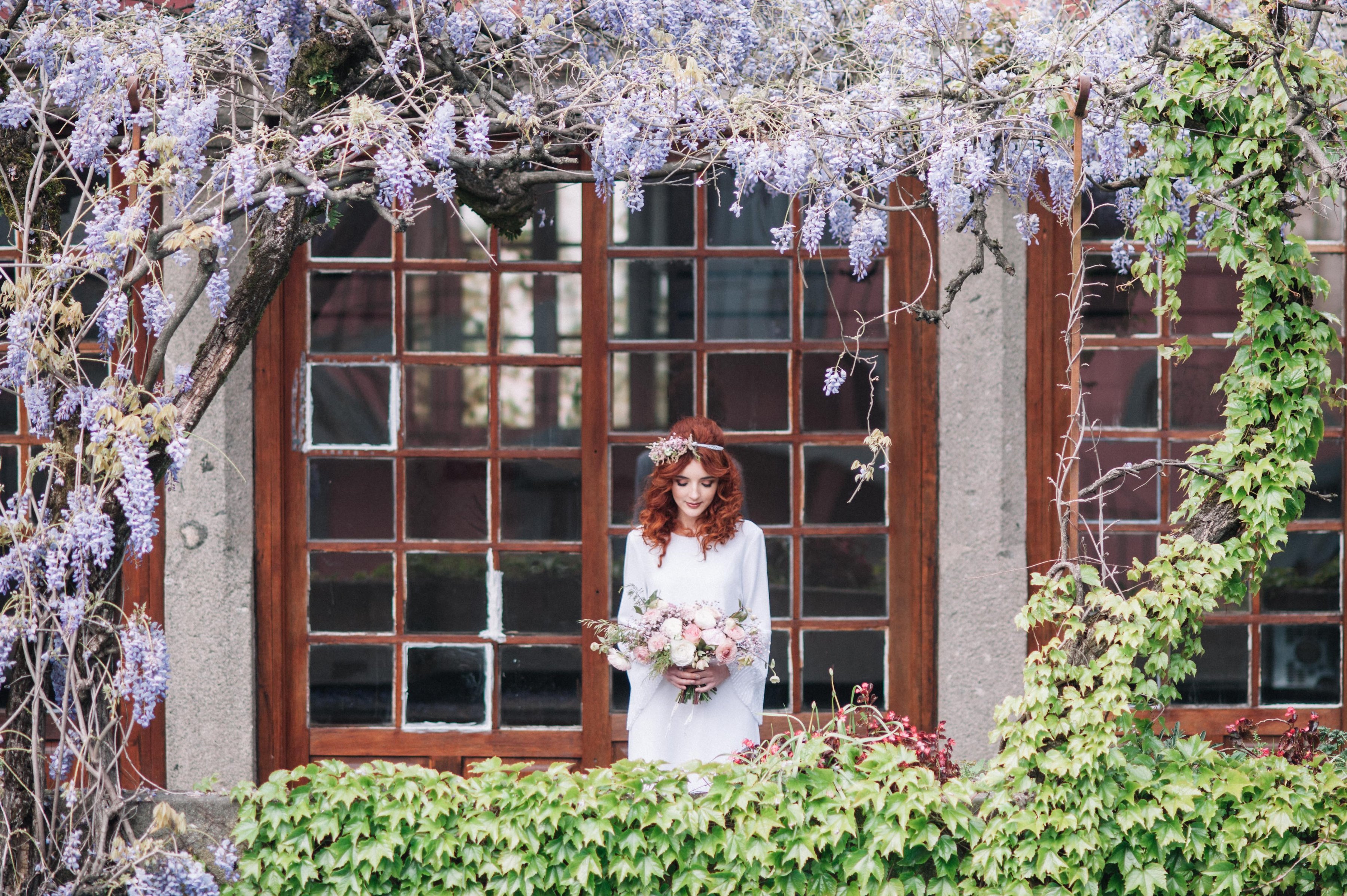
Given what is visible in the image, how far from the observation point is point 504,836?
315cm

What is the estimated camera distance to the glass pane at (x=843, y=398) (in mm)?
4461

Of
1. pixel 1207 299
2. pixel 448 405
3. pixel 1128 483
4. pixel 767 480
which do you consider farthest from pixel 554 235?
pixel 1207 299

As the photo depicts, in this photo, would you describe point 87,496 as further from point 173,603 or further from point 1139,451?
point 1139,451

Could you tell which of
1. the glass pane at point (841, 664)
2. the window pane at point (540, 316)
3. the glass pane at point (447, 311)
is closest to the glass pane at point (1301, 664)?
the glass pane at point (841, 664)

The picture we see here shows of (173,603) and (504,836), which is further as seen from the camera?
(173,603)

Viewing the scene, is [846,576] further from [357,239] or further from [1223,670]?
[357,239]

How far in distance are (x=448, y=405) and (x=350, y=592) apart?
0.82 meters

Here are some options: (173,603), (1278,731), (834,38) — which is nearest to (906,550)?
(1278,731)

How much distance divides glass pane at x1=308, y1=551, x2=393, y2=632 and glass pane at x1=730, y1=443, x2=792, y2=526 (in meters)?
1.42

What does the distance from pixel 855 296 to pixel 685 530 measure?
1.42 metres

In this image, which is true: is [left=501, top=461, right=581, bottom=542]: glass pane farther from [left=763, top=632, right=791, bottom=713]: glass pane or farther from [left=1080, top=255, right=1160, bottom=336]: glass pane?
[left=1080, top=255, right=1160, bottom=336]: glass pane

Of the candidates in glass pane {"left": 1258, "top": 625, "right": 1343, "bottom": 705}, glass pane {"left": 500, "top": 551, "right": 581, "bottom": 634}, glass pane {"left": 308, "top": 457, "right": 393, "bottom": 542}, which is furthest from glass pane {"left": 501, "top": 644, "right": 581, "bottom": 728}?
glass pane {"left": 1258, "top": 625, "right": 1343, "bottom": 705}

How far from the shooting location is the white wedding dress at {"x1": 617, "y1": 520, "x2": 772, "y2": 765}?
11.4 ft

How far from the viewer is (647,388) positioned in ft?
14.7
